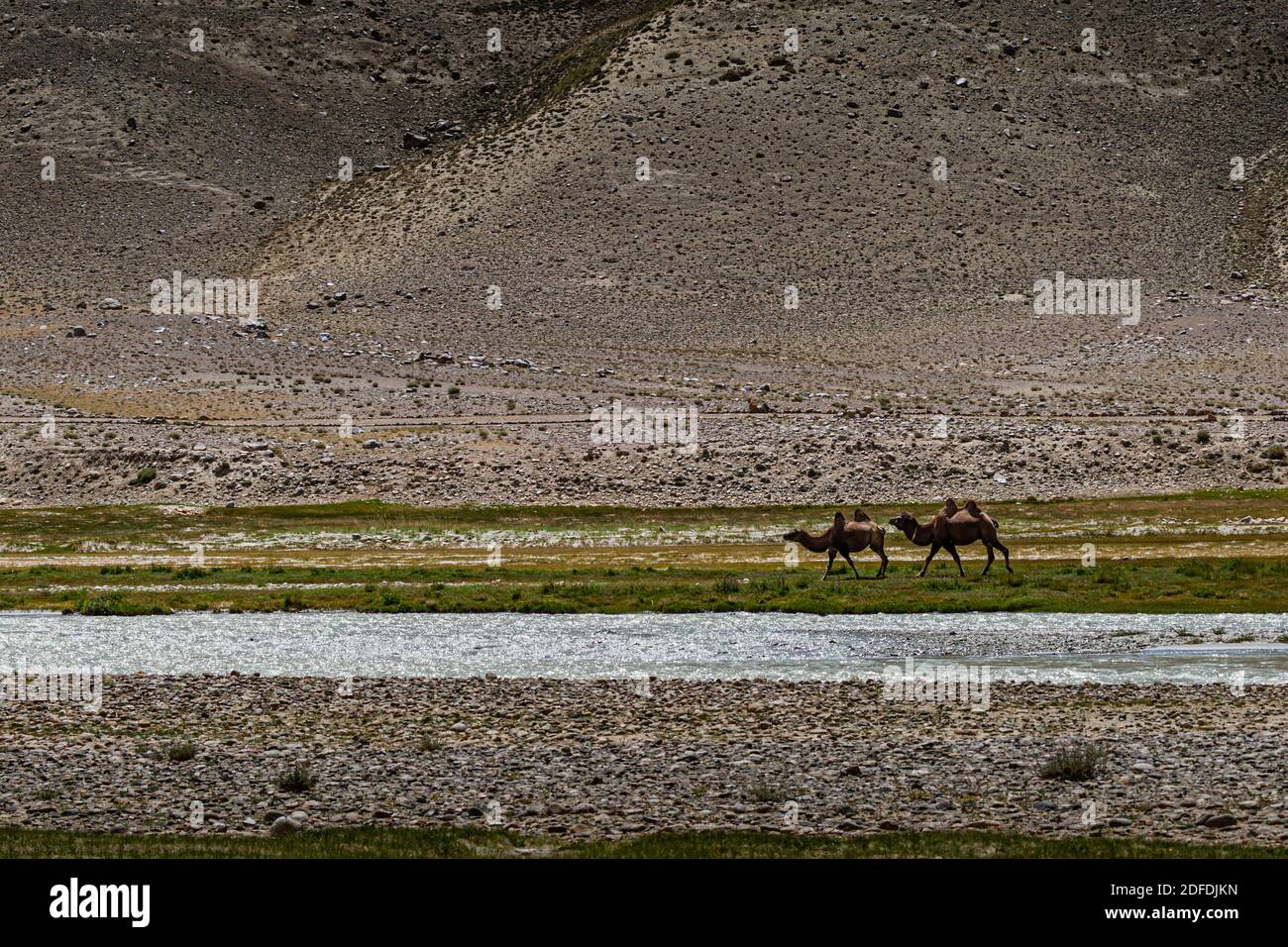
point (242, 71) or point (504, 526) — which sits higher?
point (242, 71)

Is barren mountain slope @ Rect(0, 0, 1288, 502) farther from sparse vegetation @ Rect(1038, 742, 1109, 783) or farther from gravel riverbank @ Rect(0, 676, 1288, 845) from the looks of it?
sparse vegetation @ Rect(1038, 742, 1109, 783)

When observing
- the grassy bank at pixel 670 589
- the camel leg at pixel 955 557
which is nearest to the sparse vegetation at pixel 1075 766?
the grassy bank at pixel 670 589

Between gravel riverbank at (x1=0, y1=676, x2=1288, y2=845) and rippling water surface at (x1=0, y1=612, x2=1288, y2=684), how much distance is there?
203 cm

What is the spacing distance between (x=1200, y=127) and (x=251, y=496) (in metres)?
78.4

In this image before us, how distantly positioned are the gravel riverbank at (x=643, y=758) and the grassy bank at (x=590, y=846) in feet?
2.21

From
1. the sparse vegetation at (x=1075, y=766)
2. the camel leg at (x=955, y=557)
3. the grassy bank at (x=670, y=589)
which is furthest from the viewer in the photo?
the camel leg at (x=955, y=557)

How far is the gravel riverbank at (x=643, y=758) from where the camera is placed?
19.0m

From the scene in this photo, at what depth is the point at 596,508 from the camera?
2405 inches

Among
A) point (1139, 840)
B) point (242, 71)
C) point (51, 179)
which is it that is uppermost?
point (242, 71)

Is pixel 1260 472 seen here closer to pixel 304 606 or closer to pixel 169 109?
pixel 304 606

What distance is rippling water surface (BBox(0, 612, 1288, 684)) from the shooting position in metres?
30.9

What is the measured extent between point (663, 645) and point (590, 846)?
17168 mm

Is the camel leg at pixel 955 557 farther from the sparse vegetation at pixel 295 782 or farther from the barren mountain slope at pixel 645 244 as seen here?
the sparse vegetation at pixel 295 782
